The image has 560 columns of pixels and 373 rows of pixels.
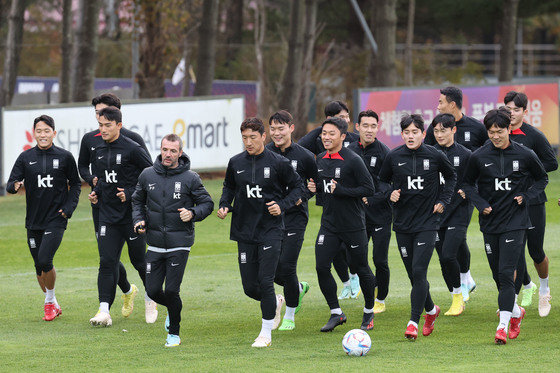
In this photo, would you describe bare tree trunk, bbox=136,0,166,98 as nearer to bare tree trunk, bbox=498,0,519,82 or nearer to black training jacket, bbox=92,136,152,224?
bare tree trunk, bbox=498,0,519,82

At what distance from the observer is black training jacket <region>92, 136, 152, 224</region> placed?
11328 millimetres

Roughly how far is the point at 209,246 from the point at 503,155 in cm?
887

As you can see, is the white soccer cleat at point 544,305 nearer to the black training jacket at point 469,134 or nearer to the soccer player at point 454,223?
the soccer player at point 454,223

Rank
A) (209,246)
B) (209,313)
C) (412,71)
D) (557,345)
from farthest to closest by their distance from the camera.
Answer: (412,71)
(209,246)
(209,313)
(557,345)

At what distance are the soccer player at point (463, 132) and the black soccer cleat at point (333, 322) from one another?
80.0 inches

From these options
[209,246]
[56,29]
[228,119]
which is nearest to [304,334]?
[209,246]

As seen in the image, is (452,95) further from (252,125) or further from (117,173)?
(117,173)

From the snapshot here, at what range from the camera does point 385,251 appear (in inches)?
464

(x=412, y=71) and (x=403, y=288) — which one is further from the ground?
(x=412, y=71)

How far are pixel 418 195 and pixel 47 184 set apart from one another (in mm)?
4064

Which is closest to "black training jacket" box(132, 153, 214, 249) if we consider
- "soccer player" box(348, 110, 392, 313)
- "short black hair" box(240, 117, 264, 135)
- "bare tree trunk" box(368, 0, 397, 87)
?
"short black hair" box(240, 117, 264, 135)

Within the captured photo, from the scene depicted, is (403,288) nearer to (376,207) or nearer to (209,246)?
(376,207)

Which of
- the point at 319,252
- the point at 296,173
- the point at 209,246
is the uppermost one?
the point at 296,173

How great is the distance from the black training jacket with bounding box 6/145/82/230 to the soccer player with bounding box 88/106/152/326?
56cm
